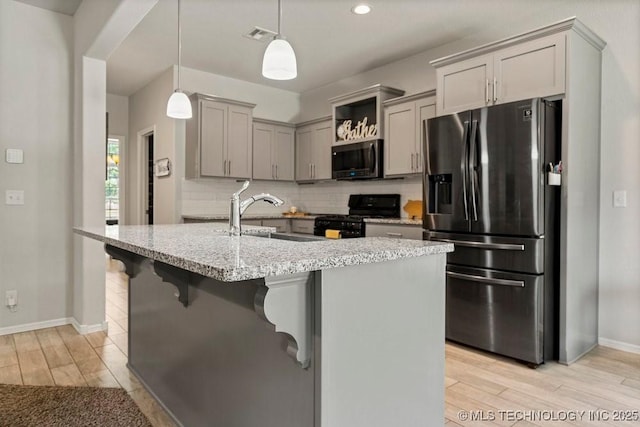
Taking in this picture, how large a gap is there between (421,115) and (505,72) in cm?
112

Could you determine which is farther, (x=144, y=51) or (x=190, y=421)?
(x=144, y=51)

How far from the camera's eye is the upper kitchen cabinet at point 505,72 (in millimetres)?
2715


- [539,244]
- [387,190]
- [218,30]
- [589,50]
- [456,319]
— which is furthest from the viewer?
[387,190]

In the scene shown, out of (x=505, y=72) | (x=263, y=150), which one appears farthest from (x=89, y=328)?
(x=505, y=72)

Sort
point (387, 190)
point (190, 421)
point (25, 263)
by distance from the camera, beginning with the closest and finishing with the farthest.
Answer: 1. point (190, 421)
2. point (25, 263)
3. point (387, 190)

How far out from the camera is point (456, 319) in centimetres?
306

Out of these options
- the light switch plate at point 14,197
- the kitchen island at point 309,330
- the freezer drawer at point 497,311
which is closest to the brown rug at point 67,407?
the kitchen island at point 309,330

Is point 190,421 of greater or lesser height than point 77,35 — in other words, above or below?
below

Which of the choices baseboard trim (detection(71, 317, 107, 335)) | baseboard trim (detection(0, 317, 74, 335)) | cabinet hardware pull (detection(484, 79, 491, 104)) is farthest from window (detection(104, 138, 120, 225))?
cabinet hardware pull (detection(484, 79, 491, 104))

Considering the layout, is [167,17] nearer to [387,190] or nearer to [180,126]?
[180,126]

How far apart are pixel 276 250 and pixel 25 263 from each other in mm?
3090

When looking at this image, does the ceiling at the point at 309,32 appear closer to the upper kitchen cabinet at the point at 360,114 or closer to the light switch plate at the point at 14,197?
the upper kitchen cabinet at the point at 360,114

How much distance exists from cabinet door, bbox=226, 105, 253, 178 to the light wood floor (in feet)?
7.77

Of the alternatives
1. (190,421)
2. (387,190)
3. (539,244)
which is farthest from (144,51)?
(539,244)
